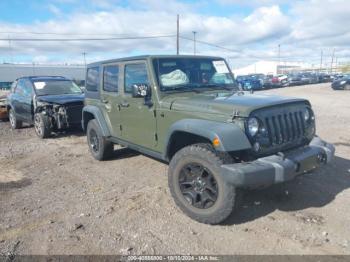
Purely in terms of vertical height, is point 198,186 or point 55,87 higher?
point 55,87

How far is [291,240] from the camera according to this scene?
355 centimetres

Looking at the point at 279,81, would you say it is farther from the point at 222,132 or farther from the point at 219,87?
the point at 222,132

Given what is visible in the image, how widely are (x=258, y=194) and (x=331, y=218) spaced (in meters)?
1.05

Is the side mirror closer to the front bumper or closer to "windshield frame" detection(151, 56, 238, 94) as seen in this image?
"windshield frame" detection(151, 56, 238, 94)

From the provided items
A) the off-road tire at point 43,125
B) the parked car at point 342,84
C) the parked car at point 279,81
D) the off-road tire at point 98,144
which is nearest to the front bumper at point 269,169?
the off-road tire at point 98,144

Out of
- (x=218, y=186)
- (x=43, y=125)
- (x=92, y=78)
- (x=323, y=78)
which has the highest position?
(x=92, y=78)

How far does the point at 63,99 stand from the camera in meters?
9.15

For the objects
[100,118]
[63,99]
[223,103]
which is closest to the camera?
[223,103]

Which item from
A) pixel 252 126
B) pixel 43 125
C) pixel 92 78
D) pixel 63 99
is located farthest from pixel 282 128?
pixel 43 125

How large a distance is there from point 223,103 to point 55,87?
746cm

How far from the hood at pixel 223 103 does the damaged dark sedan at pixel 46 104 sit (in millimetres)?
4991

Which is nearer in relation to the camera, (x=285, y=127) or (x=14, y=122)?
(x=285, y=127)

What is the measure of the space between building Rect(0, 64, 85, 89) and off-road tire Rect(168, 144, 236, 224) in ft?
173

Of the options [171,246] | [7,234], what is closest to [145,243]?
[171,246]
